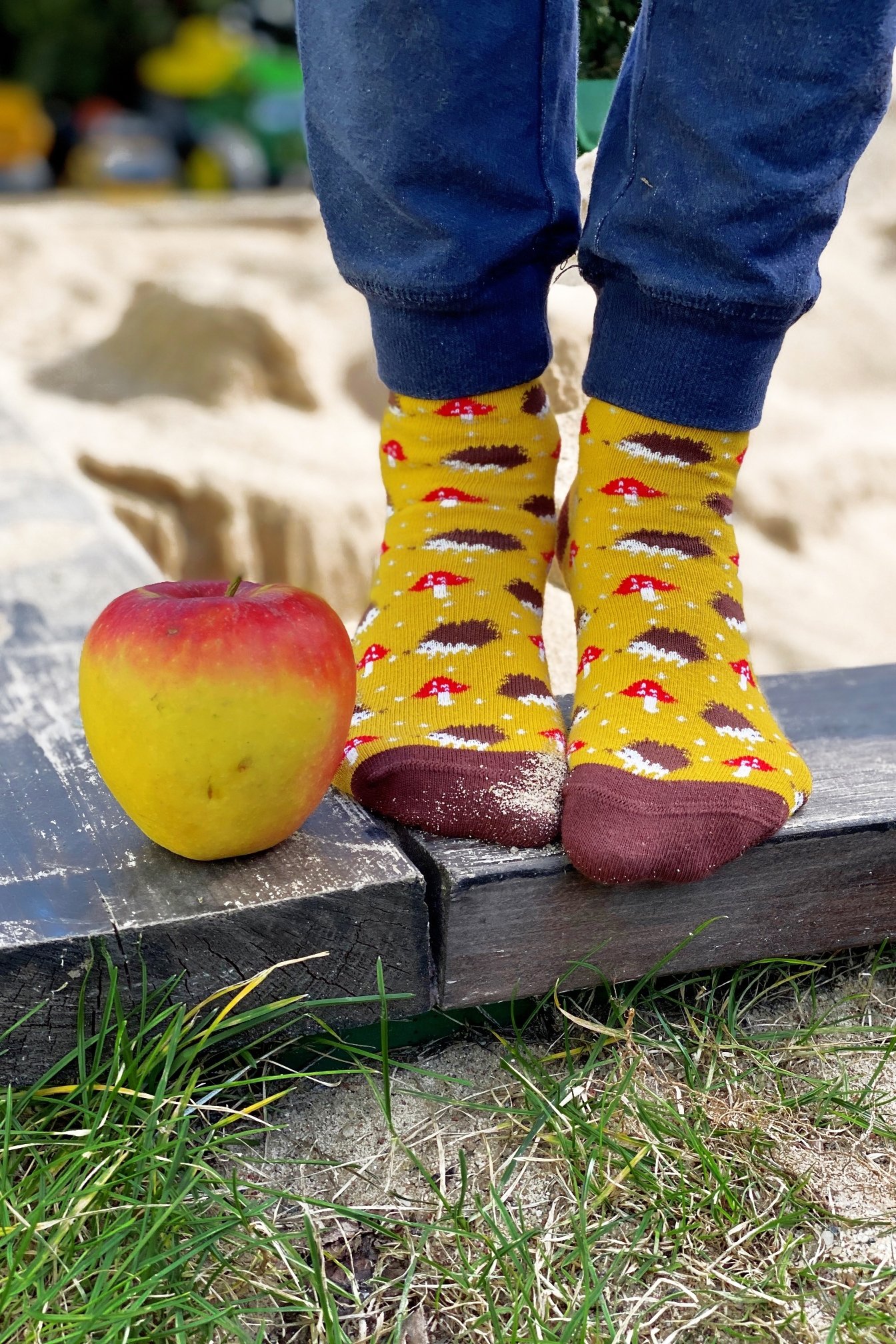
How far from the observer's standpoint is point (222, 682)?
667mm

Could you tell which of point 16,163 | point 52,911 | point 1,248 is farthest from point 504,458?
point 16,163

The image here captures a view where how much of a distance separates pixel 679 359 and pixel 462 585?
0.73ft

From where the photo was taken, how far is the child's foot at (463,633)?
31.0 inches

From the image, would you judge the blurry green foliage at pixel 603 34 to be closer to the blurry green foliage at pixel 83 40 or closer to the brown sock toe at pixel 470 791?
the brown sock toe at pixel 470 791

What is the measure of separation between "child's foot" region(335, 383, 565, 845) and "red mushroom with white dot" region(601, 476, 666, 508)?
0.08 metres

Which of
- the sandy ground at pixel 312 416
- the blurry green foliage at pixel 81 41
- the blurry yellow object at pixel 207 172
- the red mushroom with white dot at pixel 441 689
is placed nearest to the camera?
the red mushroom with white dot at pixel 441 689

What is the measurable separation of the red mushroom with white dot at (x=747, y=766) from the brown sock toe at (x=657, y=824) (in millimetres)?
11

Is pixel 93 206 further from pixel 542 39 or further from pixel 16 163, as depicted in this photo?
pixel 542 39

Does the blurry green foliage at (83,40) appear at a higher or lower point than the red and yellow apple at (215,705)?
lower

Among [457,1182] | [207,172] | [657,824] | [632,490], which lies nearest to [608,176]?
[632,490]

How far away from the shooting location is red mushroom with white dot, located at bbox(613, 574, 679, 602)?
2.94 ft

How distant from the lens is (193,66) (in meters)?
5.28

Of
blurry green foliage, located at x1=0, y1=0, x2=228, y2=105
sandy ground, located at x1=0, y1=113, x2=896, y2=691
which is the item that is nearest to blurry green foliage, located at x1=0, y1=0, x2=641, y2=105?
blurry green foliage, located at x1=0, y1=0, x2=228, y2=105

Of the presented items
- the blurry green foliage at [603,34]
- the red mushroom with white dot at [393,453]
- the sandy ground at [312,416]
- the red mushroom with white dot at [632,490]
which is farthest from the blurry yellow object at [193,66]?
the red mushroom with white dot at [632,490]
